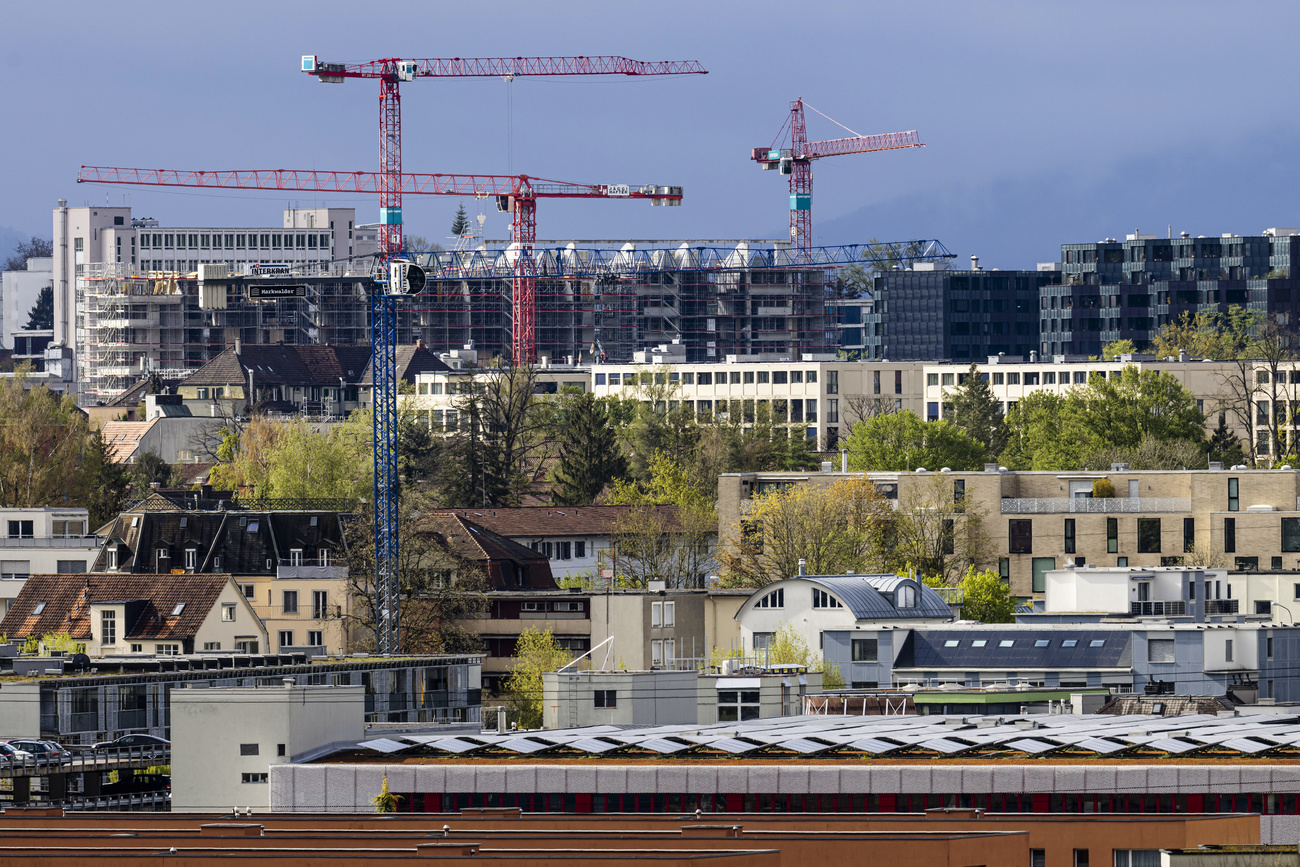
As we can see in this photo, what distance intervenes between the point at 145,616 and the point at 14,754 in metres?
39.7

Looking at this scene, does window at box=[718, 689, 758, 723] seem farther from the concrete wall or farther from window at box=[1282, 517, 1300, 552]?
window at box=[1282, 517, 1300, 552]

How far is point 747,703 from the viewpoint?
233ft

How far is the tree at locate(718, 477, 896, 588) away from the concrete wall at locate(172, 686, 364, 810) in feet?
197

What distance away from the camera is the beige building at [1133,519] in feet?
382

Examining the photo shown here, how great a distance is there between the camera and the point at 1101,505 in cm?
11925

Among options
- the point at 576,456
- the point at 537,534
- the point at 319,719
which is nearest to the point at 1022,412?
the point at 576,456

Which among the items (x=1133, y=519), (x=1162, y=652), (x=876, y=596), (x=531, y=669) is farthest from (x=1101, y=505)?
(x=1162, y=652)

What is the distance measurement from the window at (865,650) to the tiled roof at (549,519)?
40.0m

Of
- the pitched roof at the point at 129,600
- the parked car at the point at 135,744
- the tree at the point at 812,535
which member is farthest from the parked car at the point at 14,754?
the tree at the point at 812,535

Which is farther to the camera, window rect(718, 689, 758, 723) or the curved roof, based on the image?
the curved roof

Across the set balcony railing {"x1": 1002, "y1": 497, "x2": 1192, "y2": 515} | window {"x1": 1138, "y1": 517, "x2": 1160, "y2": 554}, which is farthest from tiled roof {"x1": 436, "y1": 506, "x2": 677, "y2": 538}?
window {"x1": 1138, "y1": 517, "x2": 1160, "y2": 554}

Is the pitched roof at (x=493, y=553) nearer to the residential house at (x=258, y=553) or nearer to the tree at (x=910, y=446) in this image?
the residential house at (x=258, y=553)

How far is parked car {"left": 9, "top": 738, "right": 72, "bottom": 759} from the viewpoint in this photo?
6488 cm

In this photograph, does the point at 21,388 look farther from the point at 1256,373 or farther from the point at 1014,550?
the point at 1256,373
